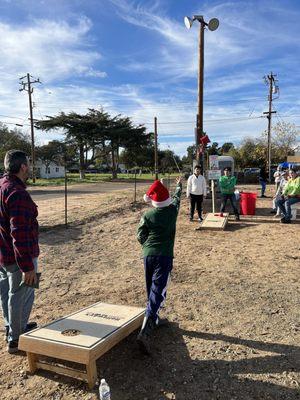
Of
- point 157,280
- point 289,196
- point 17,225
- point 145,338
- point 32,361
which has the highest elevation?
point 17,225

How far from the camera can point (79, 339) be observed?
3543mm

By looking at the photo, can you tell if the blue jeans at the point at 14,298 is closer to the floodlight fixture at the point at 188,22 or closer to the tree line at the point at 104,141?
the floodlight fixture at the point at 188,22

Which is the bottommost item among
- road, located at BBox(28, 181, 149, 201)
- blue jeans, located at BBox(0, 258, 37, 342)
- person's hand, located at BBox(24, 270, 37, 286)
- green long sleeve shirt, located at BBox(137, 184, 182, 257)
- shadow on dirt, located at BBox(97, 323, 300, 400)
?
shadow on dirt, located at BBox(97, 323, 300, 400)

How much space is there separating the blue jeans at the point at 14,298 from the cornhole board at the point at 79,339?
38 centimetres

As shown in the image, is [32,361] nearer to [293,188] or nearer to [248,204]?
[293,188]

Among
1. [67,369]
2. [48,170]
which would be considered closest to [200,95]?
[67,369]

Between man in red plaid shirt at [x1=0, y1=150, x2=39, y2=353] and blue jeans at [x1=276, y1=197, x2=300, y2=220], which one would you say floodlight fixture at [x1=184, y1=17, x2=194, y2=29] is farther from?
man in red plaid shirt at [x1=0, y1=150, x2=39, y2=353]

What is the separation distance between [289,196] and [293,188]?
12.7 inches

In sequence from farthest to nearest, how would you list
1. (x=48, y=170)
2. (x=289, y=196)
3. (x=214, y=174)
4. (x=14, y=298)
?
1. (x=48, y=170)
2. (x=214, y=174)
3. (x=289, y=196)
4. (x=14, y=298)

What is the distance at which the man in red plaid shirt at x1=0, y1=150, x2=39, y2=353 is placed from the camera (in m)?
3.69

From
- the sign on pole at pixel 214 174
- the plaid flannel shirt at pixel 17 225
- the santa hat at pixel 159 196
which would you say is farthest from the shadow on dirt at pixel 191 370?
the sign on pole at pixel 214 174

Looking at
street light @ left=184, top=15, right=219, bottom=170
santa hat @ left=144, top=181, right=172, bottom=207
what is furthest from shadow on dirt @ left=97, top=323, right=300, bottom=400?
street light @ left=184, top=15, right=219, bottom=170

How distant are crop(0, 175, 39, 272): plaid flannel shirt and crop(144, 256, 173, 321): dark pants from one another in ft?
3.95

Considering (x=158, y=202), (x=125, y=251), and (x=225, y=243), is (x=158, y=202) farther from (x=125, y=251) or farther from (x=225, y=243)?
(x=225, y=243)
